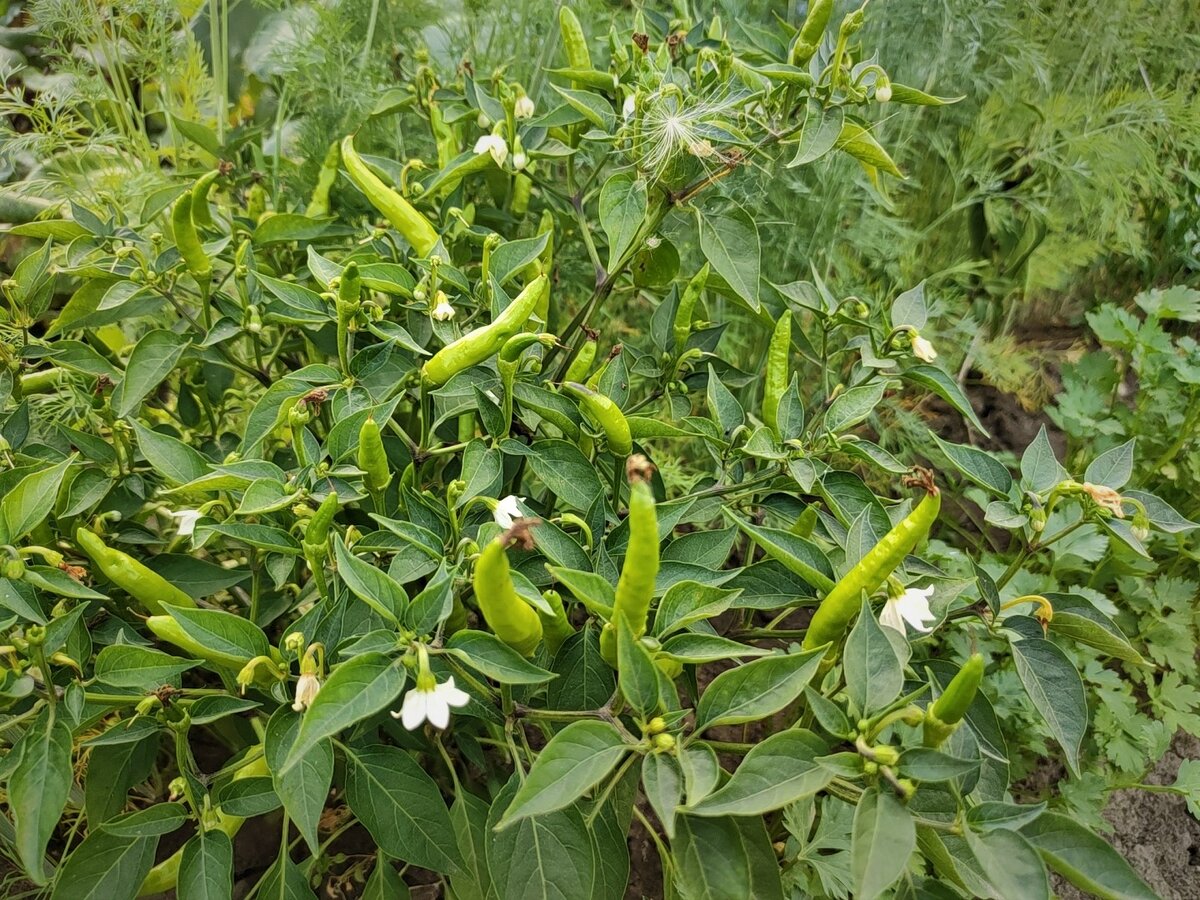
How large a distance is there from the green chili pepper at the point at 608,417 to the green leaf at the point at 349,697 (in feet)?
1.12

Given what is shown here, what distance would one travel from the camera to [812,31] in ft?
2.95

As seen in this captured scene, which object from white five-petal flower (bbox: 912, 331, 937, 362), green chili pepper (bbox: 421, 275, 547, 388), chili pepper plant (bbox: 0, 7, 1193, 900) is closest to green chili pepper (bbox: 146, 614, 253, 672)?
chili pepper plant (bbox: 0, 7, 1193, 900)

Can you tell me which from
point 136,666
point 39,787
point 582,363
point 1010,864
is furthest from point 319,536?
point 1010,864

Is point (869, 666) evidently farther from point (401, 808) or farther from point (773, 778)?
point (401, 808)

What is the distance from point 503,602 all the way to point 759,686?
0.74 feet

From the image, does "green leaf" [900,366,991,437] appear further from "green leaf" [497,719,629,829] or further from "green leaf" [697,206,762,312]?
"green leaf" [497,719,629,829]

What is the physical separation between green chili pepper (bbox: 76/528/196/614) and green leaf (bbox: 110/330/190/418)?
19 cm

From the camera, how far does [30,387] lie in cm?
109

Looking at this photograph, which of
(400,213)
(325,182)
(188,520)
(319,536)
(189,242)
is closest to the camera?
(319,536)

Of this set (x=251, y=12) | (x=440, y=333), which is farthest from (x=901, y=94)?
(x=251, y=12)

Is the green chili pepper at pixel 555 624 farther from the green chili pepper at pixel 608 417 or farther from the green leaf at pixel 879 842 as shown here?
the green leaf at pixel 879 842

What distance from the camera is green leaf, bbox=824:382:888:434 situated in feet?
3.00

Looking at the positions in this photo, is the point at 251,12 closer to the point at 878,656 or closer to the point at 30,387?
the point at 30,387

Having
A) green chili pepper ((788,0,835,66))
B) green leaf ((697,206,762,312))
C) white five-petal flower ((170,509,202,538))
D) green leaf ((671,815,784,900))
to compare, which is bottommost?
green leaf ((671,815,784,900))
